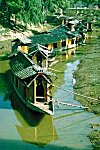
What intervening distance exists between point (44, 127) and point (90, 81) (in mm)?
11277

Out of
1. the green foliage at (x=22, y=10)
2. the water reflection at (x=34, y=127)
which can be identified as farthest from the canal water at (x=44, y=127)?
the green foliage at (x=22, y=10)

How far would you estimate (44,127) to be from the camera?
87.5 feet

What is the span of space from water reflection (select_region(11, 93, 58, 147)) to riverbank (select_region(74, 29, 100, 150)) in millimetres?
3040

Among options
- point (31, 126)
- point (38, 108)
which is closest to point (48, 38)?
point (38, 108)

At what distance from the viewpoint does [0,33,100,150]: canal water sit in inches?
934

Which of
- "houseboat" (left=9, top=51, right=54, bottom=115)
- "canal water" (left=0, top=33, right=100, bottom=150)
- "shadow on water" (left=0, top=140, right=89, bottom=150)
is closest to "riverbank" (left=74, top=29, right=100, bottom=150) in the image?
"canal water" (left=0, top=33, right=100, bottom=150)

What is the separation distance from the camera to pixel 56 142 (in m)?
24.1

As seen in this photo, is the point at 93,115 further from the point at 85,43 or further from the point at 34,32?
the point at 34,32

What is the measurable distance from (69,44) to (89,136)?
35307mm

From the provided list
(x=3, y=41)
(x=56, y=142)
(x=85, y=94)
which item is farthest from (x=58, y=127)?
(x=3, y=41)

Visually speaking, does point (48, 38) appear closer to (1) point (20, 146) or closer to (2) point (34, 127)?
(2) point (34, 127)

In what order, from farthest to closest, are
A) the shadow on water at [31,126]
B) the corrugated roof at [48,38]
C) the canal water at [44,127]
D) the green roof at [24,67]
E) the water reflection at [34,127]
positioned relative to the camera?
the corrugated roof at [48,38]
the green roof at [24,67]
the water reflection at [34,127]
the shadow on water at [31,126]
the canal water at [44,127]

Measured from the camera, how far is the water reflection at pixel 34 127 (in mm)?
24772

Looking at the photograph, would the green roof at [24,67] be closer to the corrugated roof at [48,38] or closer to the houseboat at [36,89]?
the houseboat at [36,89]
